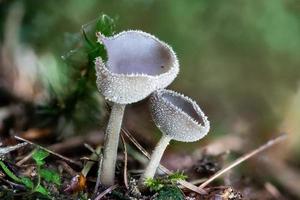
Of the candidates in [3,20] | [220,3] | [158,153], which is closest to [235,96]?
[220,3]

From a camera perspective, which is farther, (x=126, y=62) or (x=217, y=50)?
(x=217, y=50)

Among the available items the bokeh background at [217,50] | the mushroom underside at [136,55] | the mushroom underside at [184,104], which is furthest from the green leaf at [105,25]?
the bokeh background at [217,50]

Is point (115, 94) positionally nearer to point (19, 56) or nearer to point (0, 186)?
point (0, 186)

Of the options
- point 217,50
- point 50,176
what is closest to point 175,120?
point 50,176

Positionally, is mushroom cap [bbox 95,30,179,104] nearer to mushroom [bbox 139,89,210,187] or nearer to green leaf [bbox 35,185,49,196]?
mushroom [bbox 139,89,210,187]

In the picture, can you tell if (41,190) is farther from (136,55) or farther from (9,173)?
(136,55)
